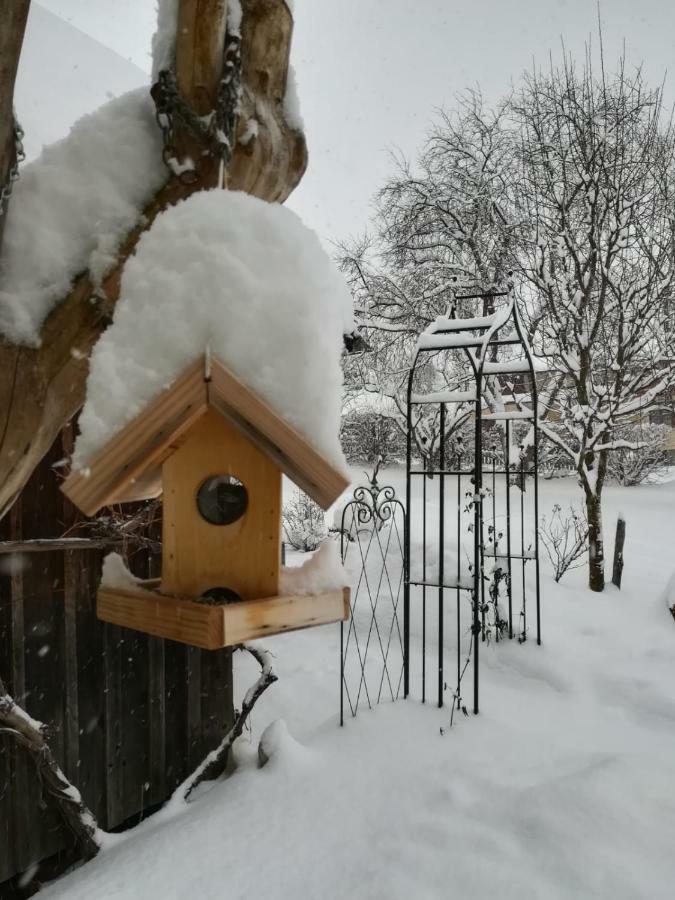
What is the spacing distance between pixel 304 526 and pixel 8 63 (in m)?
8.98

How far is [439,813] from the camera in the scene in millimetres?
2305

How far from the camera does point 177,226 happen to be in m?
1.00

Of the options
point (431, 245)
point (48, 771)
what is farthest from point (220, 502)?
point (431, 245)

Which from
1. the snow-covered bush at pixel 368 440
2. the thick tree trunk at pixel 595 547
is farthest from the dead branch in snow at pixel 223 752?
the snow-covered bush at pixel 368 440

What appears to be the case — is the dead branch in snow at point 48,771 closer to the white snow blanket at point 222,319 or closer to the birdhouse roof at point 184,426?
the birdhouse roof at point 184,426

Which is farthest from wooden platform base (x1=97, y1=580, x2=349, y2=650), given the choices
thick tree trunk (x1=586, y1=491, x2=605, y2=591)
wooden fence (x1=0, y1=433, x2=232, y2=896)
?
thick tree trunk (x1=586, y1=491, x2=605, y2=591)

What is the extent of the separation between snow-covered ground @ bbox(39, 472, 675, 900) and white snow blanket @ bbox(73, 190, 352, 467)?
183cm

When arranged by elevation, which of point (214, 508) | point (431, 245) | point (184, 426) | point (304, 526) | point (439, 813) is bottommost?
point (439, 813)

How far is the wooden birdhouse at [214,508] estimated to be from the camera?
3.32ft

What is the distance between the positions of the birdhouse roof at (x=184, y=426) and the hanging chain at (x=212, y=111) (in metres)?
0.47

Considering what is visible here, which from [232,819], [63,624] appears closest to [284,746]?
[232,819]

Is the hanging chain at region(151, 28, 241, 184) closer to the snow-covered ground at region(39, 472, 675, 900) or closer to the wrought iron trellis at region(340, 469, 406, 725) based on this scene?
the snow-covered ground at region(39, 472, 675, 900)

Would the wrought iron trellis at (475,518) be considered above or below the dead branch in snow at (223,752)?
above

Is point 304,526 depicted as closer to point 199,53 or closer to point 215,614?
point 215,614
